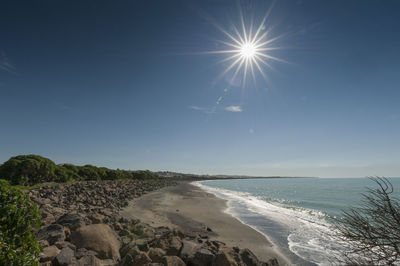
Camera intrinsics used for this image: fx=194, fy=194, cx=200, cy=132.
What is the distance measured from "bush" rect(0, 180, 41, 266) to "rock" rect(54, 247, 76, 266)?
73 centimetres

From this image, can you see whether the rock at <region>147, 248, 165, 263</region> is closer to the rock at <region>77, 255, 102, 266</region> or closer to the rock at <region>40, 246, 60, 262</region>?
the rock at <region>77, 255, 102, 266</region>

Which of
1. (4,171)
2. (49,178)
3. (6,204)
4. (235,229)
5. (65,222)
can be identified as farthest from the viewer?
(49,178)

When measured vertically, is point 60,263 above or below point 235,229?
above

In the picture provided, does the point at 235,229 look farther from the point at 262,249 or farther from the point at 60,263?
the point at 60,263

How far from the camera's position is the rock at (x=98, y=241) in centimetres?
530

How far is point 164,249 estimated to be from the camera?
19.4ft

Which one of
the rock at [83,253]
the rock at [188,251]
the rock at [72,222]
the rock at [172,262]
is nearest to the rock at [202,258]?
the rock at [188,251]

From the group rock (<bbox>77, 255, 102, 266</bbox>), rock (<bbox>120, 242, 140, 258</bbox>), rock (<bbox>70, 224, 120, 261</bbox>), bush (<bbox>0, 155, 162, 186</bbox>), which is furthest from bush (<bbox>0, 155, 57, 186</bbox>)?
rock (<bbox>77, 255, 102, 266</bbox>)

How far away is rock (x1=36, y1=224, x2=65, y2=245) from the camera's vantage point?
5296mm

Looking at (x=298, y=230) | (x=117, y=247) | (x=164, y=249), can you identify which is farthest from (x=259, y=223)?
(x=117, y=247)

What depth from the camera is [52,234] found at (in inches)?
215

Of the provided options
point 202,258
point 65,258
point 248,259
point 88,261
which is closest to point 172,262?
point 202,258

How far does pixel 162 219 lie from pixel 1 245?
10117mm

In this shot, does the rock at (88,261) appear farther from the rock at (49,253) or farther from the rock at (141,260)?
the rock at (141,260)
